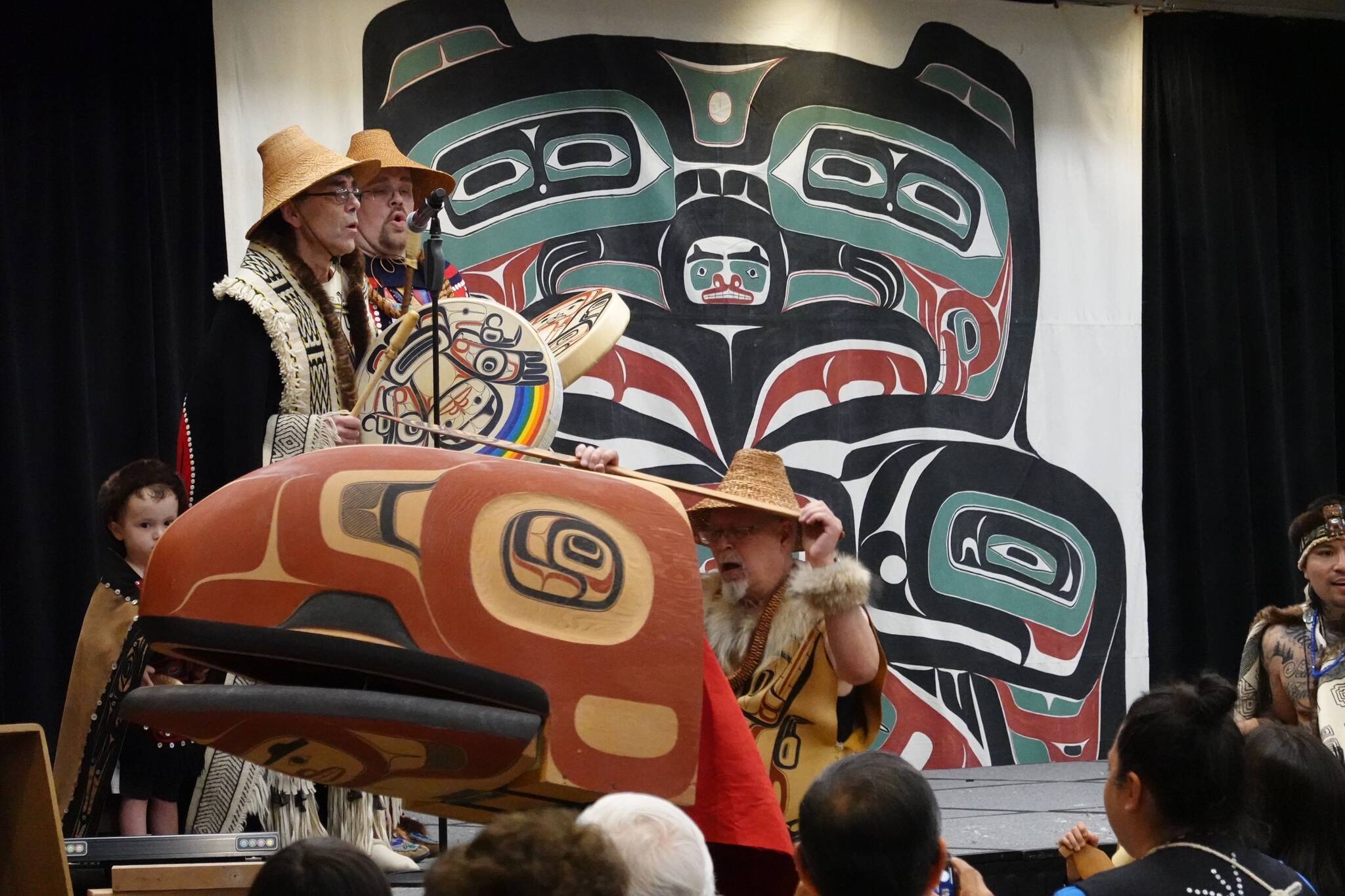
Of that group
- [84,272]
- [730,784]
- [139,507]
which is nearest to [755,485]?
[730,784]

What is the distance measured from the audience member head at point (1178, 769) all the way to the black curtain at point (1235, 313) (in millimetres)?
4491

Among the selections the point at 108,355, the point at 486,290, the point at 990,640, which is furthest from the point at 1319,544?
the point at 108,355

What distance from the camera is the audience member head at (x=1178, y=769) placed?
6.44 feet

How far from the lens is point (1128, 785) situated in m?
2.00

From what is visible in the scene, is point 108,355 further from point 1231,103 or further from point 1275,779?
point 1231,103

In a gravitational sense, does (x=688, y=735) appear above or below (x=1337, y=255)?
below

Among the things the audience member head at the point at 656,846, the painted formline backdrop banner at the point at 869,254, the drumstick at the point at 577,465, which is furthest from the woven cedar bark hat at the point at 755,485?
the painted formline backdrop banner at the point at 869,254

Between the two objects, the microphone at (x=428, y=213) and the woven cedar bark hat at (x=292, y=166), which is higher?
the woven cedar bark hat at (x=292, y=166)

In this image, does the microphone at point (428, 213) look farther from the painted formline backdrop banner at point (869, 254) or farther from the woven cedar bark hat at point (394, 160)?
the painted formline backdrop banner at point (869, 254)

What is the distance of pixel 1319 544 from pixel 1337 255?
3.03 meters

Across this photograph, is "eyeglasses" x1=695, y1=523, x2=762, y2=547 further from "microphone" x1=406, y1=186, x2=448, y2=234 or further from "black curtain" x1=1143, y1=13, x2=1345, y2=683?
"black curtain" x1=1143, y1=13, x2=1345, y2=683

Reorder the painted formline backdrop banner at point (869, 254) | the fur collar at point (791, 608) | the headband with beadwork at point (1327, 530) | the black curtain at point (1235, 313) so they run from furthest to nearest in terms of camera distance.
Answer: the black curtain at point (1235, 313), the painted formline backdrop banner at point (869, 254), the headband with beadwork at point (1327, 530), the fur collar at point (791, 608)

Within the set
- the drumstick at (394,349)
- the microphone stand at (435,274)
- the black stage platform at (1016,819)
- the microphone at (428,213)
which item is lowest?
the black stage platform at (1016,819)

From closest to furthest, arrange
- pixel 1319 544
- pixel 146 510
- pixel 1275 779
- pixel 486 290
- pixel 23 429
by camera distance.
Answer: pixel 1275 779
pixel 146 510
pixel 1319 544
pixel 23 429
pixel 486 290
